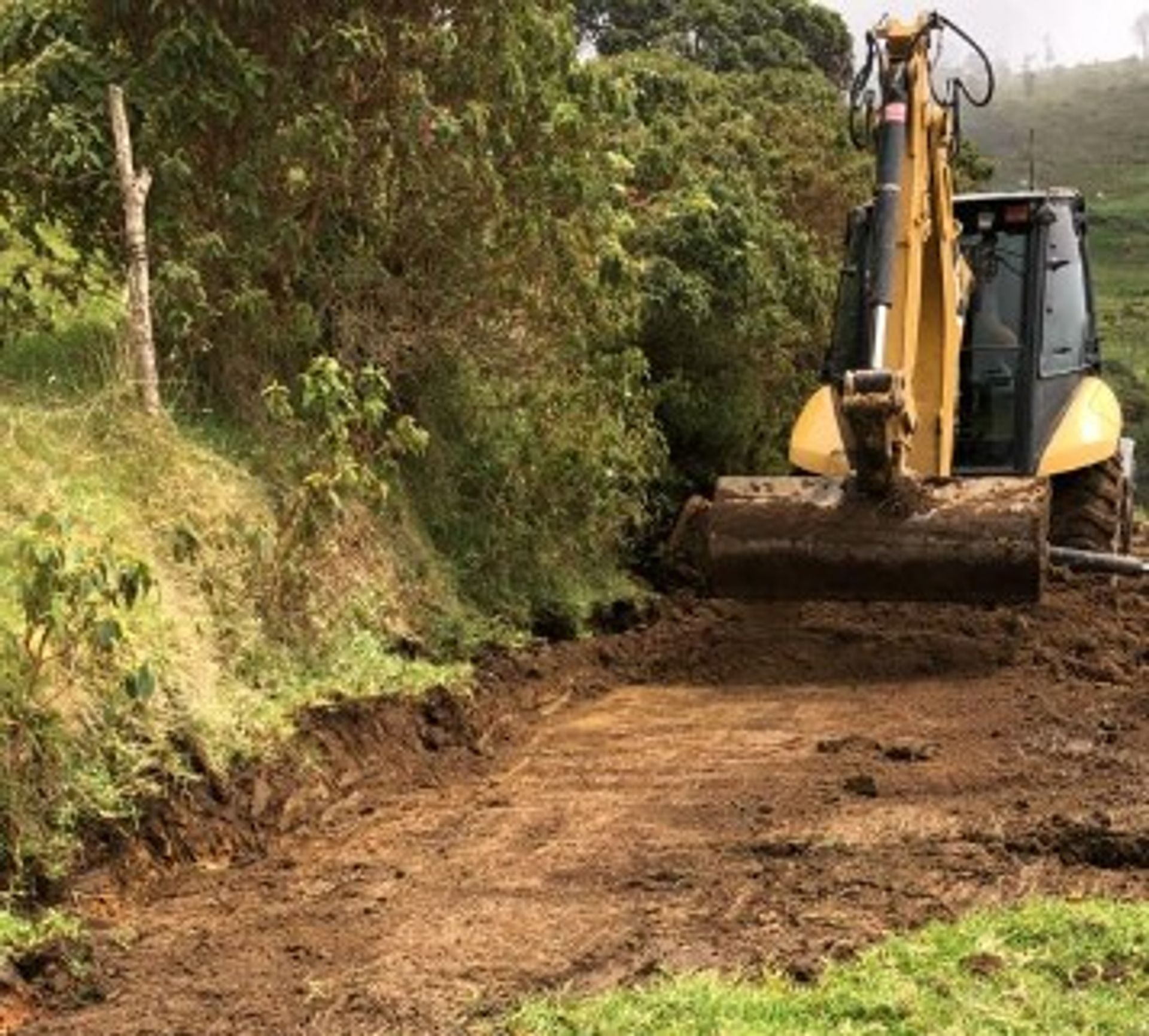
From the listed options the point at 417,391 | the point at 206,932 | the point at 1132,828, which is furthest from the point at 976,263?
the point at 206,932

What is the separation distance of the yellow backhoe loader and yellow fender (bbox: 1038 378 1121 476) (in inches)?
0.4

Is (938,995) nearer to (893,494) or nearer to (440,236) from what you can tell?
(893,494)

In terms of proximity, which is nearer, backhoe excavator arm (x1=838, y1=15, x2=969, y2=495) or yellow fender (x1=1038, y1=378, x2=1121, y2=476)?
backhoe excavator arm (x1=838, y1=15, x2=969, y2=495)

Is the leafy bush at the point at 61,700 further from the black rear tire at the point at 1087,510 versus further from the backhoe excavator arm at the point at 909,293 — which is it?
the black rear tire at the point at 1087,510

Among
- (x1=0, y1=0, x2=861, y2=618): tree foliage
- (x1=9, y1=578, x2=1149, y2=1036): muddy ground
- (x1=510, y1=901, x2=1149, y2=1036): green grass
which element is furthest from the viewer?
(x1=0, y1=0, x2=861, y2=618): tree foliage

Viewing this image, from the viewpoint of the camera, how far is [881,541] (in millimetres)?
9344

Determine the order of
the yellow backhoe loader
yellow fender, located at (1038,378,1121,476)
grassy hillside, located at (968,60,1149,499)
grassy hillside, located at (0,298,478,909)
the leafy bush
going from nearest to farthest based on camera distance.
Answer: the leafy bush < grassy hillside, located at (0,298,478,909) < the yellow backhoe loader < yellow fender, located at (1038,378,1121,476) < grassy hillside, located at (968,60,1149,499)

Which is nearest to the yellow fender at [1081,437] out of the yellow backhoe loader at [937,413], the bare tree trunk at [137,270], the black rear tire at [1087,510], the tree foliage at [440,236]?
the yellow backhoe loader at [937,413]

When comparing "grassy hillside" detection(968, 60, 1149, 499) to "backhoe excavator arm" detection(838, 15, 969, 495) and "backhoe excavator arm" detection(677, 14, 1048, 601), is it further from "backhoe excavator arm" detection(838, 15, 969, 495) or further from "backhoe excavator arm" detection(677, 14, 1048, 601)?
"backhoe excavator arm" detection(677, 14, 1048, 601)

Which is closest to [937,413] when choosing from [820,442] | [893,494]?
[893,494]

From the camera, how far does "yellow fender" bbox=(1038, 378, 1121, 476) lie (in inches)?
429

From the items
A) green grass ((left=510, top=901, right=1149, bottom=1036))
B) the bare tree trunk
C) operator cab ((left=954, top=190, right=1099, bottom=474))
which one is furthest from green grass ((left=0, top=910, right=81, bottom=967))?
operator cab ((left=954, top=190, right=1099, bottom=474))

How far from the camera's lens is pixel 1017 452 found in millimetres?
11031

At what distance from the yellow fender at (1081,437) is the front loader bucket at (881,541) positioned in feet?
4.33
